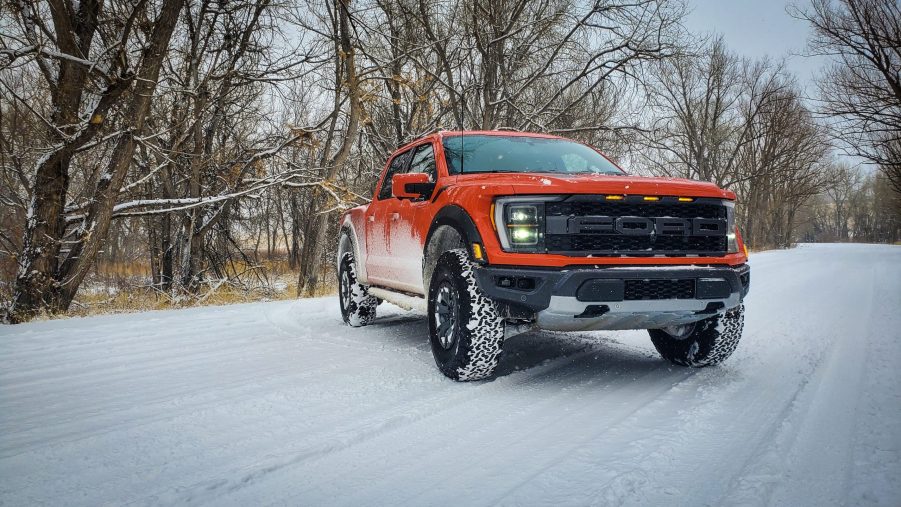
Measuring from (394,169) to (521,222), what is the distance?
2.93m

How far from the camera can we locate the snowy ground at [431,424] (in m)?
2.15

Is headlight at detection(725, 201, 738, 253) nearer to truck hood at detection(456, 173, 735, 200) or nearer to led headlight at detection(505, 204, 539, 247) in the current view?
truck hood at detection(456, 173, 735, 200)

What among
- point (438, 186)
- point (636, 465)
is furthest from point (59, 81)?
point (636, 465)

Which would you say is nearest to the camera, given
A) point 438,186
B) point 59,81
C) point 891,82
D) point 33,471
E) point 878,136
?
point 33,471

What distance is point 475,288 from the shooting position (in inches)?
141

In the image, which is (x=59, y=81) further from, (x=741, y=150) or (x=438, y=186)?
(x=741, y=150)

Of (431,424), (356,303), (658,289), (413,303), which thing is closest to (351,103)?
(356,303)

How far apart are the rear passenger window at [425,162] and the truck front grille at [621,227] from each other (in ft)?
5.29

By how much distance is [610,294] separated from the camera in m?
3.28

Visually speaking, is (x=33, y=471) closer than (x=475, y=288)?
Yes

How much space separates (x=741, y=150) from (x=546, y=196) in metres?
43.6

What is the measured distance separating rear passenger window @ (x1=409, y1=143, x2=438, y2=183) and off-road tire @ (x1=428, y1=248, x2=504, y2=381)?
135 centimetres

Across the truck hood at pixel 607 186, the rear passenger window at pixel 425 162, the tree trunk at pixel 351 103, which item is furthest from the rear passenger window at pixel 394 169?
the tree trunk at pixel 351 103

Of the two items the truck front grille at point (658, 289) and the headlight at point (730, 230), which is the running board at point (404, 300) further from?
the headlight at point (730, 230)
